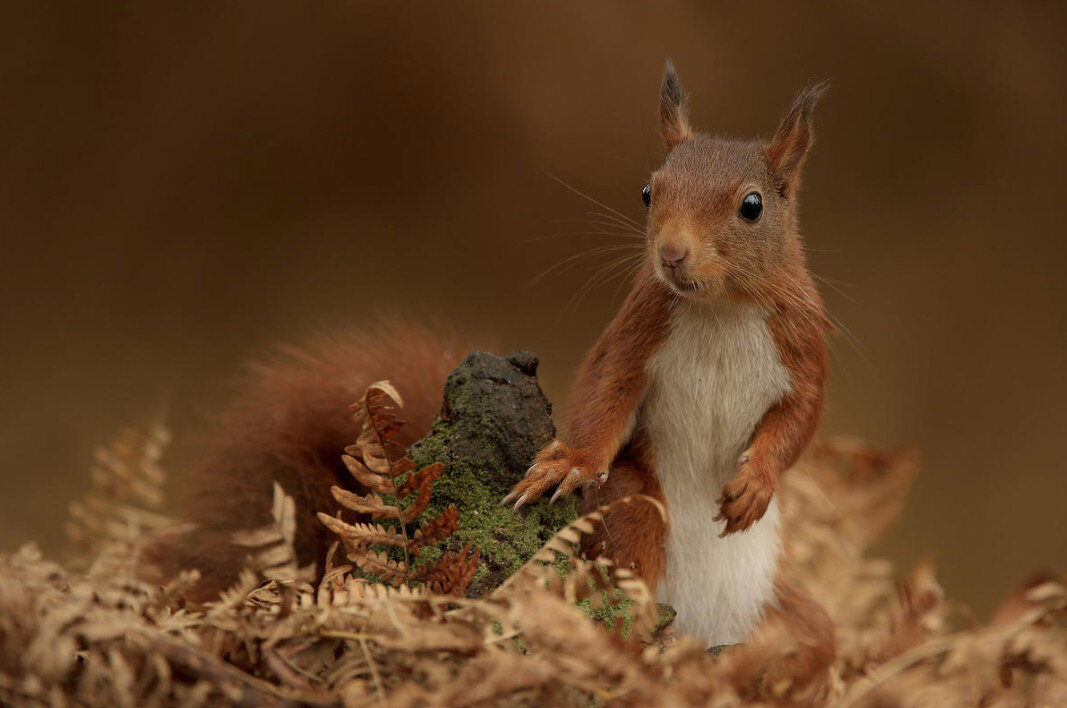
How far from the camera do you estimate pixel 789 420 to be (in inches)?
44.8

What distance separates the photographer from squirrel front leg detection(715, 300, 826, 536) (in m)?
1.11

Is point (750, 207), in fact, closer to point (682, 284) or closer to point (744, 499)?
point (682, 284)

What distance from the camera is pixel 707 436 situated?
1153mm

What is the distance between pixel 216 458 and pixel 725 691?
0.82 meters

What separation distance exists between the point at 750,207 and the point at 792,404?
0.68ft

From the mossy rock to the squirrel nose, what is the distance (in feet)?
0.53

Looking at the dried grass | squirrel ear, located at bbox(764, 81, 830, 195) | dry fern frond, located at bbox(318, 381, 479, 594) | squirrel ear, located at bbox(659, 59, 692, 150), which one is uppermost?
squirrel ear, located at bbox(659, 59, 692, 150)

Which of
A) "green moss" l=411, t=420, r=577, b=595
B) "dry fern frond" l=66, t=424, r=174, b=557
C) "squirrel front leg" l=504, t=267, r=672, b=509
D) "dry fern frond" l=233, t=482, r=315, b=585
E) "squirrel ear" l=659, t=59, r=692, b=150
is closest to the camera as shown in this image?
"dry fern frond" l=233, t=482, r=315, b=585

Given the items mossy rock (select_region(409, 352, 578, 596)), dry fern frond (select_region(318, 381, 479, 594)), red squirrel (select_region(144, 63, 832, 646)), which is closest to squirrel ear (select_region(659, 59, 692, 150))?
red squirrel (select_region(144, 63, 832, 646))

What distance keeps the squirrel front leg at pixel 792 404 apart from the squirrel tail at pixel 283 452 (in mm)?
391

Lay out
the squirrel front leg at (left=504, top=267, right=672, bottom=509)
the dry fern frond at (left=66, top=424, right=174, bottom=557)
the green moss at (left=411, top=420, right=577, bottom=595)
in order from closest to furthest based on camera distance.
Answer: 1. the green moss at (left=411, top=420, right=577, bottom=595)
2. the squirrel front leg at (left=504, top=267, right=672, bottom=509)
3. the dry fern frond at (left=66, top=424, right=174, bottom=557)

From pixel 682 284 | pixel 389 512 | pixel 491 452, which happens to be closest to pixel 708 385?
pixel 682 284

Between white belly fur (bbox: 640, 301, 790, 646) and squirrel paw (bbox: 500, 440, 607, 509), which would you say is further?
white belly fur (bbox: 640, 301, 790, 646)

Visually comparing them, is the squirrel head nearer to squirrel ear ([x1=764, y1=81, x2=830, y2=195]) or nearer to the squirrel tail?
squirrel ear ([x1=764, y1=81, x2=830, y2=195])
